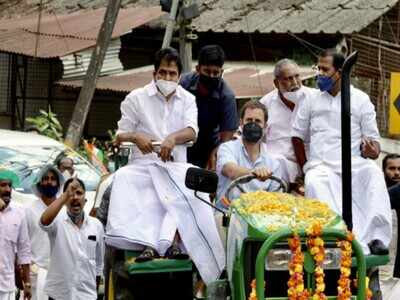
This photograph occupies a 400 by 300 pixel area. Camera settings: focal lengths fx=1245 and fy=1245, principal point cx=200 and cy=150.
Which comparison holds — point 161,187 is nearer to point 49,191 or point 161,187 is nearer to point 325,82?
point 325,82

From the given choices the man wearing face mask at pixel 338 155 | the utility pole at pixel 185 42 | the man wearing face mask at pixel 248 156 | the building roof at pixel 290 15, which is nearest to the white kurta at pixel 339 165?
the man wearing face mask at pixel 338 155

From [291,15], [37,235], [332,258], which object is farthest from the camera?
[291,15]

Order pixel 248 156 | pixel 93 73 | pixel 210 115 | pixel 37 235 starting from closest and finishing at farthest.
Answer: pixel 248 156 < pixel 210 115 < pixel 37 235 < pixel 93 73

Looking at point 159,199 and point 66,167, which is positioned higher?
point 66,167

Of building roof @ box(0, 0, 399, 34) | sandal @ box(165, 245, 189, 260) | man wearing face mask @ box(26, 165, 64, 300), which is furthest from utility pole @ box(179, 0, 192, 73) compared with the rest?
sandal @ box(165, 245, 189, 260)

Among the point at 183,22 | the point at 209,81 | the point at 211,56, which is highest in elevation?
the point at 183,22

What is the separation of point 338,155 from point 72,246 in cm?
303

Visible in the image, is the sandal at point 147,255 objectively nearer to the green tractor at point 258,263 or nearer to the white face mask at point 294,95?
the green tractor at point 258,263

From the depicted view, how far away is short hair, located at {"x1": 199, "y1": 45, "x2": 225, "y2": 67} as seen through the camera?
32.4 ft

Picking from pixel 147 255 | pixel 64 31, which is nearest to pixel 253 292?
pixel 147 255

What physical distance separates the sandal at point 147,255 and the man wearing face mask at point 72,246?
2409 millimetres

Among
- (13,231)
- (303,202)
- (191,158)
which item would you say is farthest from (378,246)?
(13,231)

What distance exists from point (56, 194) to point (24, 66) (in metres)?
15.7

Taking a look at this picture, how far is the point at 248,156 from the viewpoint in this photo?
916 centimetres
